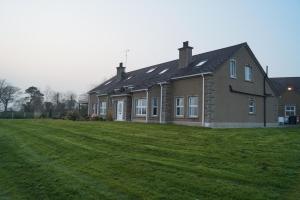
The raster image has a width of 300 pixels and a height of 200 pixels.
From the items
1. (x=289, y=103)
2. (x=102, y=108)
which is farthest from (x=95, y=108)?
(x=289, y=103)

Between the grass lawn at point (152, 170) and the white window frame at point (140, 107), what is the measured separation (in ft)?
50.0

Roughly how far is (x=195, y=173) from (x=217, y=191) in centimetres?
131

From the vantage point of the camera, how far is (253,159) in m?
9.48

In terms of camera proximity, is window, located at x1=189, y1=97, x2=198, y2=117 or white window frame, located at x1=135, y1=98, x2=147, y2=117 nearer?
window, located at x1=189, y1=97, x2=198, y2=117

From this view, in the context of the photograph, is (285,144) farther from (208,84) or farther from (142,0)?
(142,0)

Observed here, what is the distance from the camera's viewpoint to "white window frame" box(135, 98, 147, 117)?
2858cm

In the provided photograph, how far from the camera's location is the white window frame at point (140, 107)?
93.8 ft

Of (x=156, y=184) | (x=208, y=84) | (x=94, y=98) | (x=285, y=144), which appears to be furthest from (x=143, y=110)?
(x=156, y=184)

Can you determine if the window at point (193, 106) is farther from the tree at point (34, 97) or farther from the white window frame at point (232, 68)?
the tree at point (34, 97)

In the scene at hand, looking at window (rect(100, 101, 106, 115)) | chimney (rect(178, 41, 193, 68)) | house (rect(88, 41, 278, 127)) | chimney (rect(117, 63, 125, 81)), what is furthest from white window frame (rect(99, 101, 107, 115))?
chimney (rect(178, 41, 193, 68))

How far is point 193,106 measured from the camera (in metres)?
23.8

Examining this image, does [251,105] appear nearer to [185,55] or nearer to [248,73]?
[248,73]

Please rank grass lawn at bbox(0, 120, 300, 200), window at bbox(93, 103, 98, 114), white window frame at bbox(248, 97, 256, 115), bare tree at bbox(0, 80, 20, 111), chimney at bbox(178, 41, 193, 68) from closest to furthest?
grass lawn at bbox(0, 120, 300, 200), white window frame at bbox(248, 97, 256, 115), chimney at bbox(178, 41, 193, 68), window at bbox(93, 103, 98, 114), bare tree at bbox(0, 80, 20, 111)

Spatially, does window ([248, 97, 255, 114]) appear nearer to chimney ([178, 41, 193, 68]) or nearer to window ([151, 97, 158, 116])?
chimney ([178, 41, 193, 68])
